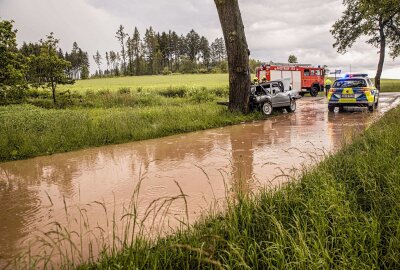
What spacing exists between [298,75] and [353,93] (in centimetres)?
1711

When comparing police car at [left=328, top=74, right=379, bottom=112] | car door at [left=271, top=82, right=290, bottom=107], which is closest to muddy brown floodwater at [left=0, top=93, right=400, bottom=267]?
car door at [left=271, top=82, right=290, bottom=107]

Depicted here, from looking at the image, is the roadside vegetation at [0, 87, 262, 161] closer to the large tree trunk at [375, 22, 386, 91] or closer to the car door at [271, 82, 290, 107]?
the car door at [271, 82, 290, 107]

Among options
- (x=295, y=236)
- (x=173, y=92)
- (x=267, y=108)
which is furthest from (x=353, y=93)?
(x=173, y=92)

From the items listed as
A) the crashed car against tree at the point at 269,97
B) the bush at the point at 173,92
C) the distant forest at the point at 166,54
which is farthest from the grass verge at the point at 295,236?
the distant forest at the point at 166,54

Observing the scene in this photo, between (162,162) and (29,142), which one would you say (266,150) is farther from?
(29,142)

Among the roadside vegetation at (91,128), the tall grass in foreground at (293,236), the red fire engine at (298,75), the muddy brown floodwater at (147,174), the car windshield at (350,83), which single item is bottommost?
the muddy brown floodwater at (147,174)

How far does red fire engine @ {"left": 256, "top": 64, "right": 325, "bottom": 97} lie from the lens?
3291 centimetres

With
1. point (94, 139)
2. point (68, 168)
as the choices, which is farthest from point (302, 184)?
point (94, 139)

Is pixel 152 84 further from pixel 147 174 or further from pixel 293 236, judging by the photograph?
pixel 293 236

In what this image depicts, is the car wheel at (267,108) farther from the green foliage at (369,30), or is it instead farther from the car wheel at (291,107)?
the green foliage at (369,30)

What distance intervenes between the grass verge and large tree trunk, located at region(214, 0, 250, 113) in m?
10.7

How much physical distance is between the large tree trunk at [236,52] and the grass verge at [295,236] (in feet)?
35.0

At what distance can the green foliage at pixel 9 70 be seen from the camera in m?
15.9

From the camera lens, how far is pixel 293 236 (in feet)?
11.4
